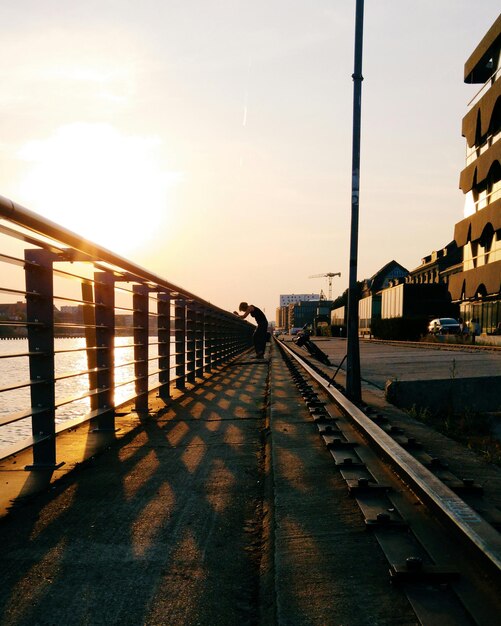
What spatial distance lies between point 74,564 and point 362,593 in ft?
3.95

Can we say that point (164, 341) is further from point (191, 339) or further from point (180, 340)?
point (191, 339)

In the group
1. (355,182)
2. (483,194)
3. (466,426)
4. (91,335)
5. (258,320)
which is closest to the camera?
(91,335)

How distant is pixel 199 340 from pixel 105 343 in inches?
247

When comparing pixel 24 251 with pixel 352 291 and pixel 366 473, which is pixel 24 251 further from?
pixel 352 291

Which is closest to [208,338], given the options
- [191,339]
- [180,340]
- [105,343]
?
[191,339]

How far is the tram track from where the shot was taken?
6.04 ft

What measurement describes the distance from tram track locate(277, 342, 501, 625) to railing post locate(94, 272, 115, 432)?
7.37ft

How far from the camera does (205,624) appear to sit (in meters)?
1.89

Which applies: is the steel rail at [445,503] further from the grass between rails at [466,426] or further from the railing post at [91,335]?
the railing post at [91,335]

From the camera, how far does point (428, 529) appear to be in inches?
97.3

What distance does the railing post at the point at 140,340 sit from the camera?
655cm

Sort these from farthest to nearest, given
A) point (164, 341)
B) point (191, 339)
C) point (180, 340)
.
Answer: point (191, 339) → point (180, 340) → point (164, 341)

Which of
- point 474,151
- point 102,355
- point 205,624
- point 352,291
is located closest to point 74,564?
point 205,624

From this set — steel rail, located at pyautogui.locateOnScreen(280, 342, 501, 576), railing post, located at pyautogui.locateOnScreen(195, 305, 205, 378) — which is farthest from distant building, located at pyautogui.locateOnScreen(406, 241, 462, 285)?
steel rail, located at pyautogui.locateOnScreen(280, 342, 501, 576)
